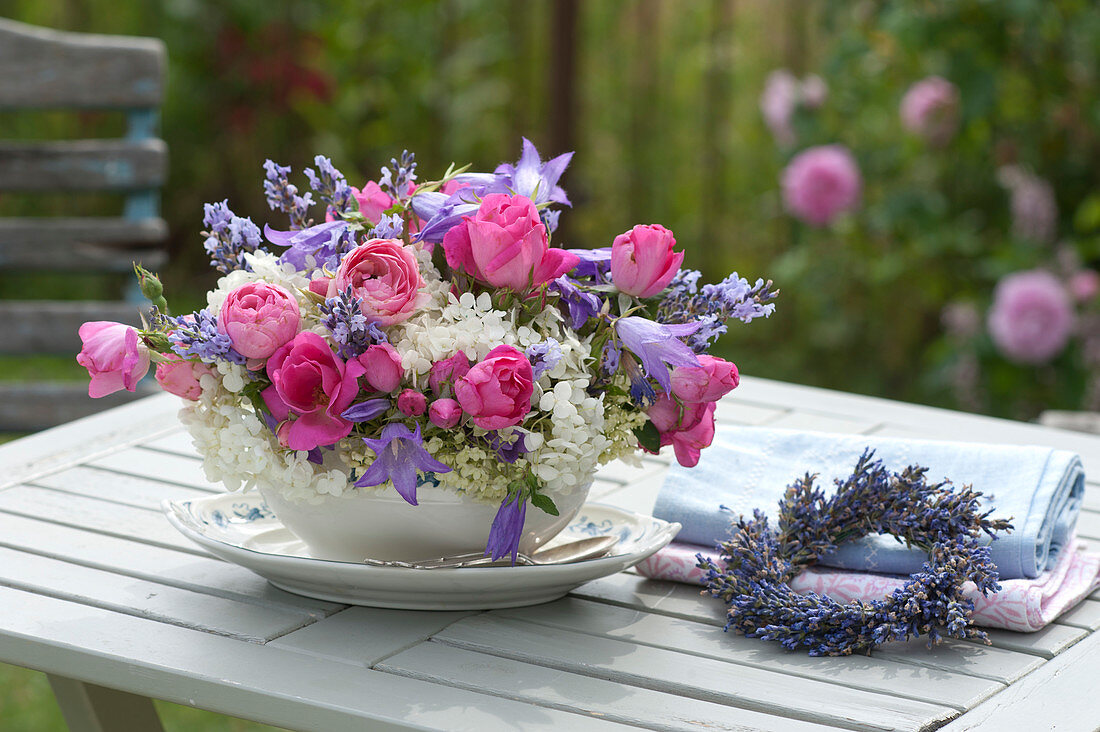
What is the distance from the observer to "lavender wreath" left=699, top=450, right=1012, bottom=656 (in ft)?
3.48

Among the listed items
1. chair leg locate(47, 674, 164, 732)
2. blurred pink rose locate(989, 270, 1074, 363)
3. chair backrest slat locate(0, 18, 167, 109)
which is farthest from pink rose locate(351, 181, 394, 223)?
blurred pink rose locate(989, 270, 1074, 363)

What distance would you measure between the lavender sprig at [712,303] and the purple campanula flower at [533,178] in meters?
0.11

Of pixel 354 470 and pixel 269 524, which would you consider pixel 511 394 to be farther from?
pixel 269 524

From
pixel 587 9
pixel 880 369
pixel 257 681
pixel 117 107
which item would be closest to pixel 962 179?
pixel 880 369

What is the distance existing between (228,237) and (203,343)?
0.17 m

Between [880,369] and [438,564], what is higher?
[438,564]

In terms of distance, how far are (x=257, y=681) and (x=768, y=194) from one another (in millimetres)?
3699

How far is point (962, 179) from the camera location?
→ 354 centimetres

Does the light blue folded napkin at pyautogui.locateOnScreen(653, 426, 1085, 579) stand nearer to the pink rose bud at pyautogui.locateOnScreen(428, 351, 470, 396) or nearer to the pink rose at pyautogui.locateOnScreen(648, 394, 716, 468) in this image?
the pink rose at pyautogui.locateOnScreen(648, 394, 716, 468)

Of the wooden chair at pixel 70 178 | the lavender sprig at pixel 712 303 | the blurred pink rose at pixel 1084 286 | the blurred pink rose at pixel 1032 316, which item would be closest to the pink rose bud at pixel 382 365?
the lavender sprig at pixel 712 303

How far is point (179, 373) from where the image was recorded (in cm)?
102

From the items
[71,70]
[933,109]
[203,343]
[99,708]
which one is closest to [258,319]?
[203,343]

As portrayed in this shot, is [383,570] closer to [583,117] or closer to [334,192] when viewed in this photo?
[334,192]

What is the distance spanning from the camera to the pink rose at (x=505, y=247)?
0.98 meters
